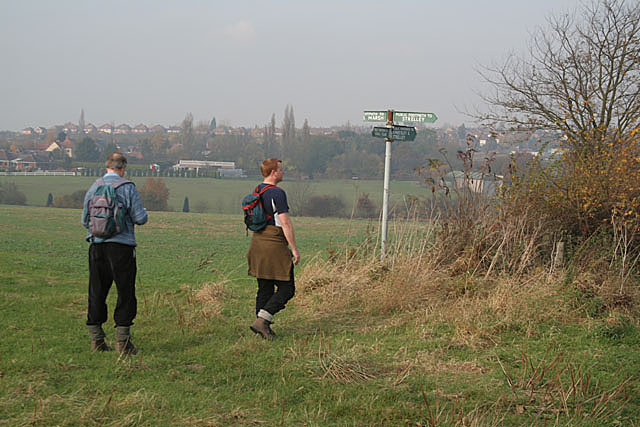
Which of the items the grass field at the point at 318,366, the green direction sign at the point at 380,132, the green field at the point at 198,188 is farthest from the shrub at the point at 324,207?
the grass field at the point at 318,366

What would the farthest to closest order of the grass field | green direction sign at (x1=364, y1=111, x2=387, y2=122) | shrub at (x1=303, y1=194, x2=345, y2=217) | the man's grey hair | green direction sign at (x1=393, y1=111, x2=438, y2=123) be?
shrub at (x1=303, y1=194, x2=345, y2=217)
green direction sign at (x1=364, y1=111, x2=387, y2=122)
green direction sign at (x1=393, y1=111, x2=438, y2=123)
the man's grey hair
the grass field

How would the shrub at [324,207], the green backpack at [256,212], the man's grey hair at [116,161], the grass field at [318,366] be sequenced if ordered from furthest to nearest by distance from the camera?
the shrub at [324,207] < the green backpack at [256,212] < the man's grey hair at [116,161] < the grass field at [318,366]

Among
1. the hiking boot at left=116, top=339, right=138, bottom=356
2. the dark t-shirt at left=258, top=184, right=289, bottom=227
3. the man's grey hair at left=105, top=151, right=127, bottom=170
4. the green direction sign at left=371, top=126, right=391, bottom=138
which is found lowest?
the hiking boot at left=116, top=339, right=138, bottom=356

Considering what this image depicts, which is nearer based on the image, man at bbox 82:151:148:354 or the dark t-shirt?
man at bbox 82:151:148:354

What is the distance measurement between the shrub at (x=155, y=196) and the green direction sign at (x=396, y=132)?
60.0 metres

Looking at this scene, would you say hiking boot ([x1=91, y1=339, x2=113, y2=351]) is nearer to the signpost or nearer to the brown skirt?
the brown skirt

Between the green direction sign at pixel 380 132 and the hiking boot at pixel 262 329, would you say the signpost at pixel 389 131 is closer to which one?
the green direction sign at pixel 380 132

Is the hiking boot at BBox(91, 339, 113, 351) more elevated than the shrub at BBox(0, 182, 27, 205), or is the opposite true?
the hiking boot at BBox(91, 339, 113, 351)

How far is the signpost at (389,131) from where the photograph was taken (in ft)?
31.8

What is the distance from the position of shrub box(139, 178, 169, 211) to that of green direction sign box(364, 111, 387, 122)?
5962 centimetres

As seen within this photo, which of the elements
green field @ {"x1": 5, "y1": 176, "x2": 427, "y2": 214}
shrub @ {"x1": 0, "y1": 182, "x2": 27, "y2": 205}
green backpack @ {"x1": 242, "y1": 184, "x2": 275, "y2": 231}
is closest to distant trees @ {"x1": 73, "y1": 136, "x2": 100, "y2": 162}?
green field @ {"x1": 5, "y1": 176, "x2": 427, "y2": 214}

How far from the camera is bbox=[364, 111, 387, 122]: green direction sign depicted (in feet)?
32.8

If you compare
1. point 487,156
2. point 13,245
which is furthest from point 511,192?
point 13,245

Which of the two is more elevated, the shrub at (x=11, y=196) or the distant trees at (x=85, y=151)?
the distant trees at (x=85, y=151)
